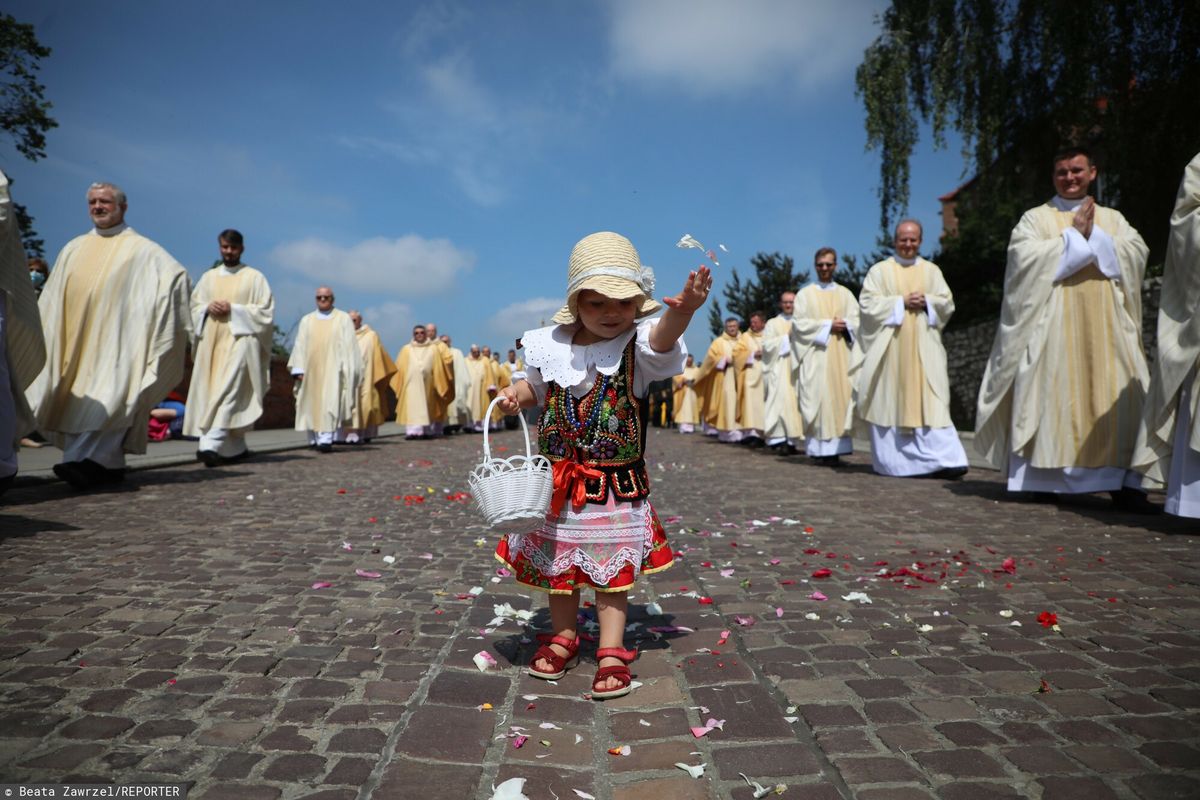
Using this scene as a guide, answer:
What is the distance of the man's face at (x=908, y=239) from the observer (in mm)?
9430

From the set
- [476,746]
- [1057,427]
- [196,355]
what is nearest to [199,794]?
[476,746]

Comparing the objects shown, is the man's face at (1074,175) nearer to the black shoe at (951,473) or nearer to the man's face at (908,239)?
the man's face at (908,239)

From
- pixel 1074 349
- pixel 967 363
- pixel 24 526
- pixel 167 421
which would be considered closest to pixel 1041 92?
pixel 1074 349

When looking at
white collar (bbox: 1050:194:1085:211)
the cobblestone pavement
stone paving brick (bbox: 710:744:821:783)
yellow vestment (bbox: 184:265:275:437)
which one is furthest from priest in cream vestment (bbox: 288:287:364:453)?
stone paving brick (bbox: 710:744:821:783)

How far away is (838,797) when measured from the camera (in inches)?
75.2

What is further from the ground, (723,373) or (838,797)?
(723,373)

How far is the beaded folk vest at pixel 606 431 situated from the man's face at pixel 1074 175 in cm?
569

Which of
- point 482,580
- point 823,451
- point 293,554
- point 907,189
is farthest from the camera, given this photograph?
point 907,189

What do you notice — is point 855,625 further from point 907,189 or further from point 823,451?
point 907,189

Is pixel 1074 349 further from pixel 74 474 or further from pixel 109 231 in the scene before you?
pixel 109 231

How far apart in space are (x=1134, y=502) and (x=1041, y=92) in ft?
33.8

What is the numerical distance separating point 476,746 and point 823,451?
9828mm

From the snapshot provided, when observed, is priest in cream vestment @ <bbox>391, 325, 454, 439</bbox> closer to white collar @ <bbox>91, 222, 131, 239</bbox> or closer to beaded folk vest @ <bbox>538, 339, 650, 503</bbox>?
white collar @ <bbox>91, 222, 131, 239</bbox>

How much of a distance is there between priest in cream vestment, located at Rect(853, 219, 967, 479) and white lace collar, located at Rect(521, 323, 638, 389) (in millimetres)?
6944
